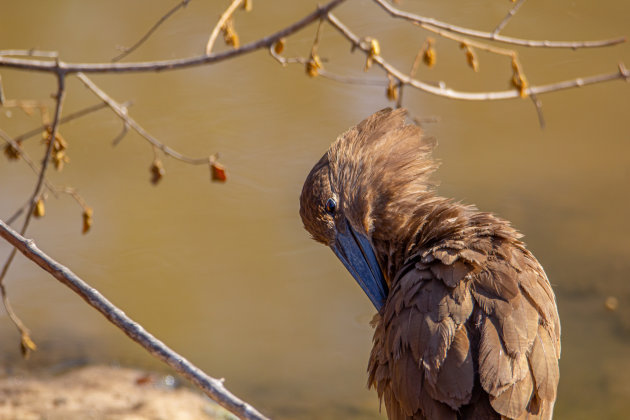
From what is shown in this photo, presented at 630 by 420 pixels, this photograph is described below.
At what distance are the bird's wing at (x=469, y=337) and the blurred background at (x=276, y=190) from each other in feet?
5.36

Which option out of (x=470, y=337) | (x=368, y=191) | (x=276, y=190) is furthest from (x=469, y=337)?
(x=276, y=190)

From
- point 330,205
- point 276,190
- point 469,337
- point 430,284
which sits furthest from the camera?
point 276,190

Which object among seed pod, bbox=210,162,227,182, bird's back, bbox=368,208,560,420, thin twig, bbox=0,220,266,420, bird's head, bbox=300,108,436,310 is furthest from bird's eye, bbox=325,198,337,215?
thin twig, bbox=0,220,266,420

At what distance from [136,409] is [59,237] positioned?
1939 millimetres

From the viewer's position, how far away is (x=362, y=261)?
304 cm

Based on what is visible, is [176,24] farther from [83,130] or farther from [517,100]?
[517,100]

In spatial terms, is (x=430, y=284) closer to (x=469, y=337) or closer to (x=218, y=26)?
(x=469, y=337)

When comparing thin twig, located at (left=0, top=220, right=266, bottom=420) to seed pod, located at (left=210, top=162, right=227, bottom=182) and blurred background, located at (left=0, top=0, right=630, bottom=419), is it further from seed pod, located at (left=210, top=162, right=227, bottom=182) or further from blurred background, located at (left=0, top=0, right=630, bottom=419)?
blurred background, located at (left=0, top=0, right=630, bottom=419)

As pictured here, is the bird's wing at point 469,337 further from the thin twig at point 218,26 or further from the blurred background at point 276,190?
the blurred background at point 276,190

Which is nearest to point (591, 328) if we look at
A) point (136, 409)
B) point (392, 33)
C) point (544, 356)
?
point (544, 356)

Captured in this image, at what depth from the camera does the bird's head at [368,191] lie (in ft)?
9.99

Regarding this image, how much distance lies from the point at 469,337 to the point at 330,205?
90cm

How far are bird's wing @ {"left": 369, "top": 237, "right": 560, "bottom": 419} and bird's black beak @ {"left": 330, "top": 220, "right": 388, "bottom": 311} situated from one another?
1.14 feet

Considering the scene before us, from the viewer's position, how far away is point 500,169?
5.44m
